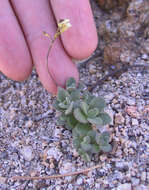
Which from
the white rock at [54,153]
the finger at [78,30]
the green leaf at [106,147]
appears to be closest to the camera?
the green leaf at [106,147]

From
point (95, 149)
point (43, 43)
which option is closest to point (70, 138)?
point (95, 149)

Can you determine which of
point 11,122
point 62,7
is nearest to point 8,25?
point 62,7

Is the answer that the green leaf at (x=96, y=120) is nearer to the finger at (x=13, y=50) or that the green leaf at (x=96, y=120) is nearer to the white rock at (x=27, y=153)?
the white rock at (x=27, y=153)

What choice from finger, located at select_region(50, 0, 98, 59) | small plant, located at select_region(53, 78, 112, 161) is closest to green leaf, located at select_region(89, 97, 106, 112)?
small plant, located at select_region(53, 78, 112, 161)

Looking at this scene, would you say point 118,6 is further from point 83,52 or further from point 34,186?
point 34,186

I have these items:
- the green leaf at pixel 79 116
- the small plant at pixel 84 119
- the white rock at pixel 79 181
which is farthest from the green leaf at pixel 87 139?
the white rock at pixel 79 181

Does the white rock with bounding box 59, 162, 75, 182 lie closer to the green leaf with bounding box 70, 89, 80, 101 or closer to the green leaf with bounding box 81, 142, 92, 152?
the green leaf with bounding box 81, 142, 92, 152
